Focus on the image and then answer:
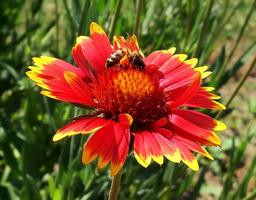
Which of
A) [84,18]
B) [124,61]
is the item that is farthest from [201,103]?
[84,18]

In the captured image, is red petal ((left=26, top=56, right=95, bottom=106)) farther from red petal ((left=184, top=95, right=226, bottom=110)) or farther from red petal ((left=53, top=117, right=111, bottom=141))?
red petal ((left=184, top=95, right=226, bottom=110))

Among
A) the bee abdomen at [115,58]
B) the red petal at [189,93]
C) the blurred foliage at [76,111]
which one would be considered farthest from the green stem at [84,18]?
the red petal at [189,93]

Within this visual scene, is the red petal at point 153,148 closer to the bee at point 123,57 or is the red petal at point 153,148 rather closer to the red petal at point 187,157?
the red petal at point 187,157

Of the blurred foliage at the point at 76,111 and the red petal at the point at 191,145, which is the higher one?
the red petal at the point at 191,145

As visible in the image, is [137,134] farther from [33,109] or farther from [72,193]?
[33,109]

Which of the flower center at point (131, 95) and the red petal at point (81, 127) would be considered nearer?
the red petal at point (81, 127)

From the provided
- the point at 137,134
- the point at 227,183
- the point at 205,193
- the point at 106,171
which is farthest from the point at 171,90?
the point at 205,193

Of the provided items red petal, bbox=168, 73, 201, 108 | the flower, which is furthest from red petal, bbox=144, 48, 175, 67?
red petal, bbox=168, 73, 201, 108
